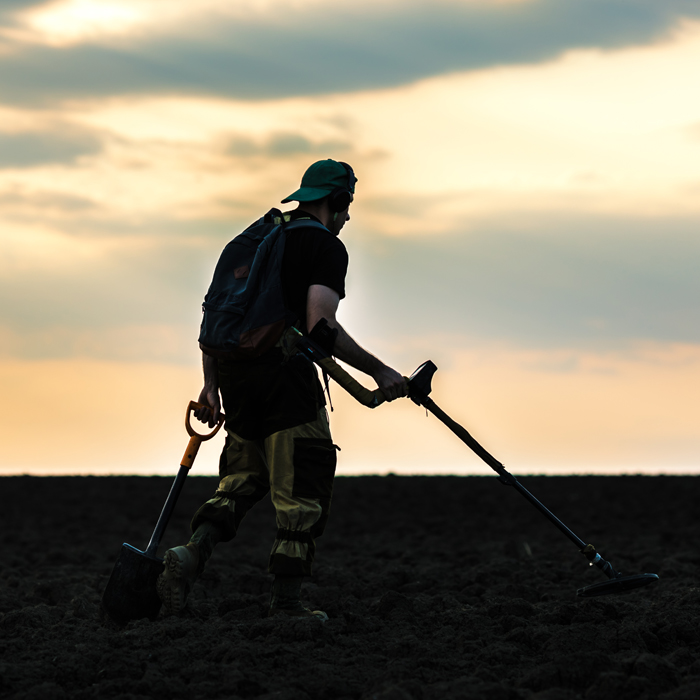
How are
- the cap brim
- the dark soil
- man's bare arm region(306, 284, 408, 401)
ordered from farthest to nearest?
the cap brim < man's bare arm region(306, 284, 408, 401) < the dark soil

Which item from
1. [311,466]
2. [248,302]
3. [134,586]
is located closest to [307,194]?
[248,302]

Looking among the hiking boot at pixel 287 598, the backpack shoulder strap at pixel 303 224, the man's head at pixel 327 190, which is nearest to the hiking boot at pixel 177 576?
the hiking boot at pixel 287 598

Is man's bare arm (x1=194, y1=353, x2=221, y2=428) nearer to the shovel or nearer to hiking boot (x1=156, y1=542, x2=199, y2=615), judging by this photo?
the shovel

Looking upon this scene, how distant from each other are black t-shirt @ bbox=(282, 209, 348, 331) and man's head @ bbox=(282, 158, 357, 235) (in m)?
0.26

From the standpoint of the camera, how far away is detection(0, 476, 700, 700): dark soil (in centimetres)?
366

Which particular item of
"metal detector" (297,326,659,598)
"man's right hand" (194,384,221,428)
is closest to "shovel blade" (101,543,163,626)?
"man's right hand" (194,384,221,428)

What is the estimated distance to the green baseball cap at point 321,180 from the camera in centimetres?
476

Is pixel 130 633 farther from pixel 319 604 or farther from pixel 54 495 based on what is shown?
pixel 54 495

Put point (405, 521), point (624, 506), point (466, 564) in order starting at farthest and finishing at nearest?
point (624, 506) < point (405, 521) < point (466, 564)

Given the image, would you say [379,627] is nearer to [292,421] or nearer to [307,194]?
[292,421]

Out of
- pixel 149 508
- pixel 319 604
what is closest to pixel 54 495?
pixel 149 508

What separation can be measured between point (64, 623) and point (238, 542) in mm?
5279

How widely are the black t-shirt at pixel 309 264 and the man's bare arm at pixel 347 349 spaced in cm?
6

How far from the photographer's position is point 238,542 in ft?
33.2
